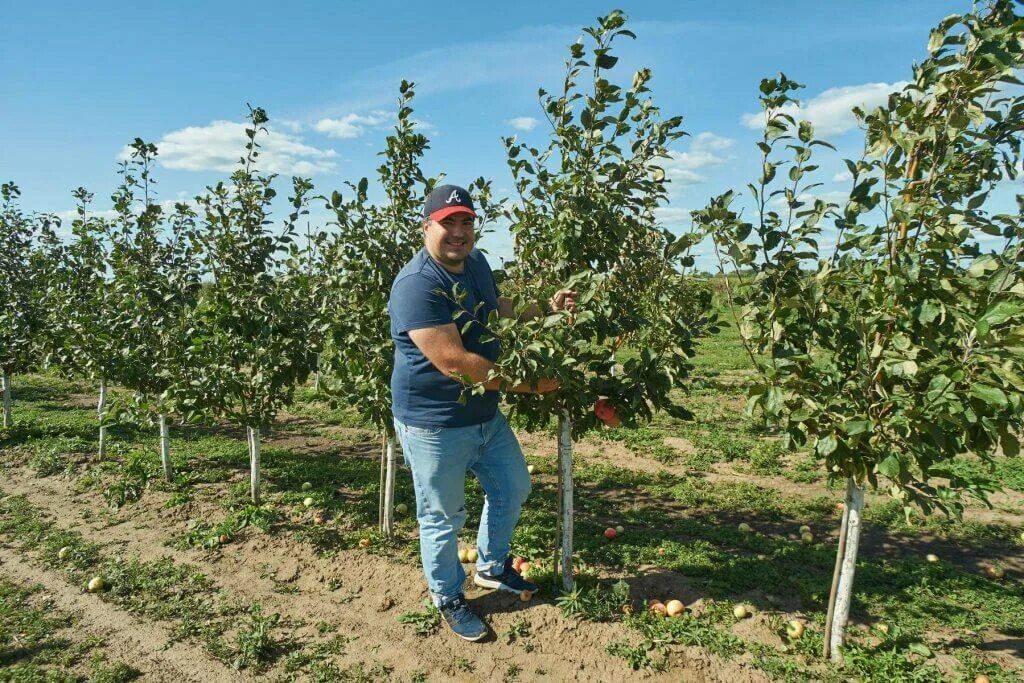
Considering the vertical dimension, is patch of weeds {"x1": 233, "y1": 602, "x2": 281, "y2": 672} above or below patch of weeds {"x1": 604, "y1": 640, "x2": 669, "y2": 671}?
below

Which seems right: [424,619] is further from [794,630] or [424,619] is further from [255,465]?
[255,465]

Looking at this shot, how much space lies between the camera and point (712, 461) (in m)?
7.48

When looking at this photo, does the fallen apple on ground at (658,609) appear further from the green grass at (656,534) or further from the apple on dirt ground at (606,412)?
the apple on dirt ground at (606,412)

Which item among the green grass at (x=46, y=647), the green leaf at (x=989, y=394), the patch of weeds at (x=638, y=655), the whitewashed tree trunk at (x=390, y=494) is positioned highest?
the green leaf at (x=989, y=394)

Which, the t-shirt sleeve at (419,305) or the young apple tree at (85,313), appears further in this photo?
the young apple tree at (85,313)

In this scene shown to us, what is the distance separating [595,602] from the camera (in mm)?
4113

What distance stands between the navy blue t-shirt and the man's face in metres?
0.06

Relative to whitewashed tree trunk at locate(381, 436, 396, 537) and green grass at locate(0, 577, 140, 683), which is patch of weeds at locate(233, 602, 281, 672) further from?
whitewashed tree trunk at locate(381, 436, 396, 537)

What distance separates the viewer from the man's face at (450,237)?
11.7 ft

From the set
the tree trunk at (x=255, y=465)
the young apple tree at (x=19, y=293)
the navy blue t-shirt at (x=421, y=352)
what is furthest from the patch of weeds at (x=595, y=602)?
the young apple tree at (x=19, y=293)

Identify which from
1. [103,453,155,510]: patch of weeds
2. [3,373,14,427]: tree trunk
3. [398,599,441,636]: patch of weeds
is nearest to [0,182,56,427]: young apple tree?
[3,373,14,427]: tree trunk

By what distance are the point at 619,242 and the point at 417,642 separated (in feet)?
8.81

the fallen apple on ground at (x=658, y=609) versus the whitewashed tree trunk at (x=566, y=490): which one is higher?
the whitewashed tree trunk at (x=566, y=490)

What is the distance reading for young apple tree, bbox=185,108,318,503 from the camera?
5.43 m
